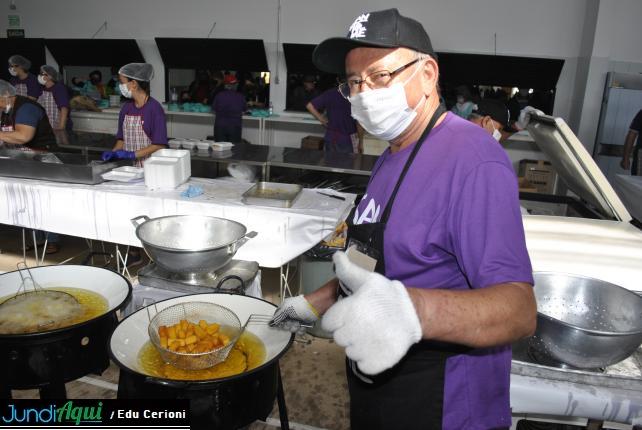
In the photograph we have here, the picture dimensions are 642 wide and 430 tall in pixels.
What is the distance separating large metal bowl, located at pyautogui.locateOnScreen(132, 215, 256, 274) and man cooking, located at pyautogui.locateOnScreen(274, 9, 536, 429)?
80 centimetres

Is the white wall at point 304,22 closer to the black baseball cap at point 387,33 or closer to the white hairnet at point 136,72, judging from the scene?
the white hairnet at point 136,72

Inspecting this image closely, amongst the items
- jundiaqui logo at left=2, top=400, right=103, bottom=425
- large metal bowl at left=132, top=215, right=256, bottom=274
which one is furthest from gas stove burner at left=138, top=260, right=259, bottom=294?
jundiaqui logo at left=2, top=400, right=103, bottom=425

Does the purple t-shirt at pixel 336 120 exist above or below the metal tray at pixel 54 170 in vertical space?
above

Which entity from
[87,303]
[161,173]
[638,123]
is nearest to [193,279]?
[87,303]

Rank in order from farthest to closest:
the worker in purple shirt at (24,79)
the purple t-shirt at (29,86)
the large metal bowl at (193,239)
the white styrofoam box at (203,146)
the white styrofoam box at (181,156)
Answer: the purple t-shirt at (29,86)
the worker in purple shirt at (24,79)
the white styrofoam box at (203,146)
the white styrofoam box at (181,156)
the large metal bowl at (193,239)

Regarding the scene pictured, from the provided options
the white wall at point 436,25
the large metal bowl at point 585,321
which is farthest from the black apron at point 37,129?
the white wall at point 436,25

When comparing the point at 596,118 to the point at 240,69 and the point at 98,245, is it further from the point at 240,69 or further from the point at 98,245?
the point at 98,245

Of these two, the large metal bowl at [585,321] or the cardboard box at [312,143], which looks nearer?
the large metal bowl at [585,321]

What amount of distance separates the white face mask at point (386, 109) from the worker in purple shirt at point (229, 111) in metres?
6.03

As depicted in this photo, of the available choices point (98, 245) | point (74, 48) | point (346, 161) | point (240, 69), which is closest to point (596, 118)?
point (346, 161)

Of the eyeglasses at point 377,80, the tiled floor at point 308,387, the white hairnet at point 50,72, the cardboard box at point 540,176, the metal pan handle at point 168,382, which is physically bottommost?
the tiled floor at point 308,387

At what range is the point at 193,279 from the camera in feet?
6.31

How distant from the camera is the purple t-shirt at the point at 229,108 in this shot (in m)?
6.82

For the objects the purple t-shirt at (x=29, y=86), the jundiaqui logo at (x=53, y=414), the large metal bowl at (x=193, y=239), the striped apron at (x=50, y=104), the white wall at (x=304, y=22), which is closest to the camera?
the jundiaqui logo at (x=53, y=414)
